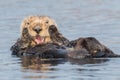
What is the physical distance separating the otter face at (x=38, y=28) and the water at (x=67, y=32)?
68cm

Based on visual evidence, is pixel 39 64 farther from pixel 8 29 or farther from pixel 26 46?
pixel 8 29

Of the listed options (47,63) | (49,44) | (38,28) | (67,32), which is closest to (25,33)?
(38,28)

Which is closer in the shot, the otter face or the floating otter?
the floating otter

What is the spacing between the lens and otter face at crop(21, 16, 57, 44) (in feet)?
55.5

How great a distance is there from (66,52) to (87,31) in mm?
5240

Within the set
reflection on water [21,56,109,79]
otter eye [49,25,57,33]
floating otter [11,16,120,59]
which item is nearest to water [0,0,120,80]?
reflection on water [21,56,109,79]

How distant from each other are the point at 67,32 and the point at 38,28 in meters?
4.11

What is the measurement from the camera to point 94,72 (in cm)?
1387

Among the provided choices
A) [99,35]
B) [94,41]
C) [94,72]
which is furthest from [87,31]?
[94,72]

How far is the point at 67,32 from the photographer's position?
68.6ft

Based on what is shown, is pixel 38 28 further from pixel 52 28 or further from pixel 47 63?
pixel 47 63

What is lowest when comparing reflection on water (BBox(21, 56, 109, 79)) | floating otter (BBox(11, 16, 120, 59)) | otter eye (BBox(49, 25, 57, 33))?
reflection on water (BBox(21, 56, 109, 79))

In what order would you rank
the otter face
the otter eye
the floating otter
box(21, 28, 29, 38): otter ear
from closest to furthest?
the floating otter
the otter face
box(21, 28, 29, 38): otter ear
the otter eye

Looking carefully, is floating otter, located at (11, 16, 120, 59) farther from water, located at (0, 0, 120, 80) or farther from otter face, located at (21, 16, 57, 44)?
water, located at (0, 0, 120, 80)
